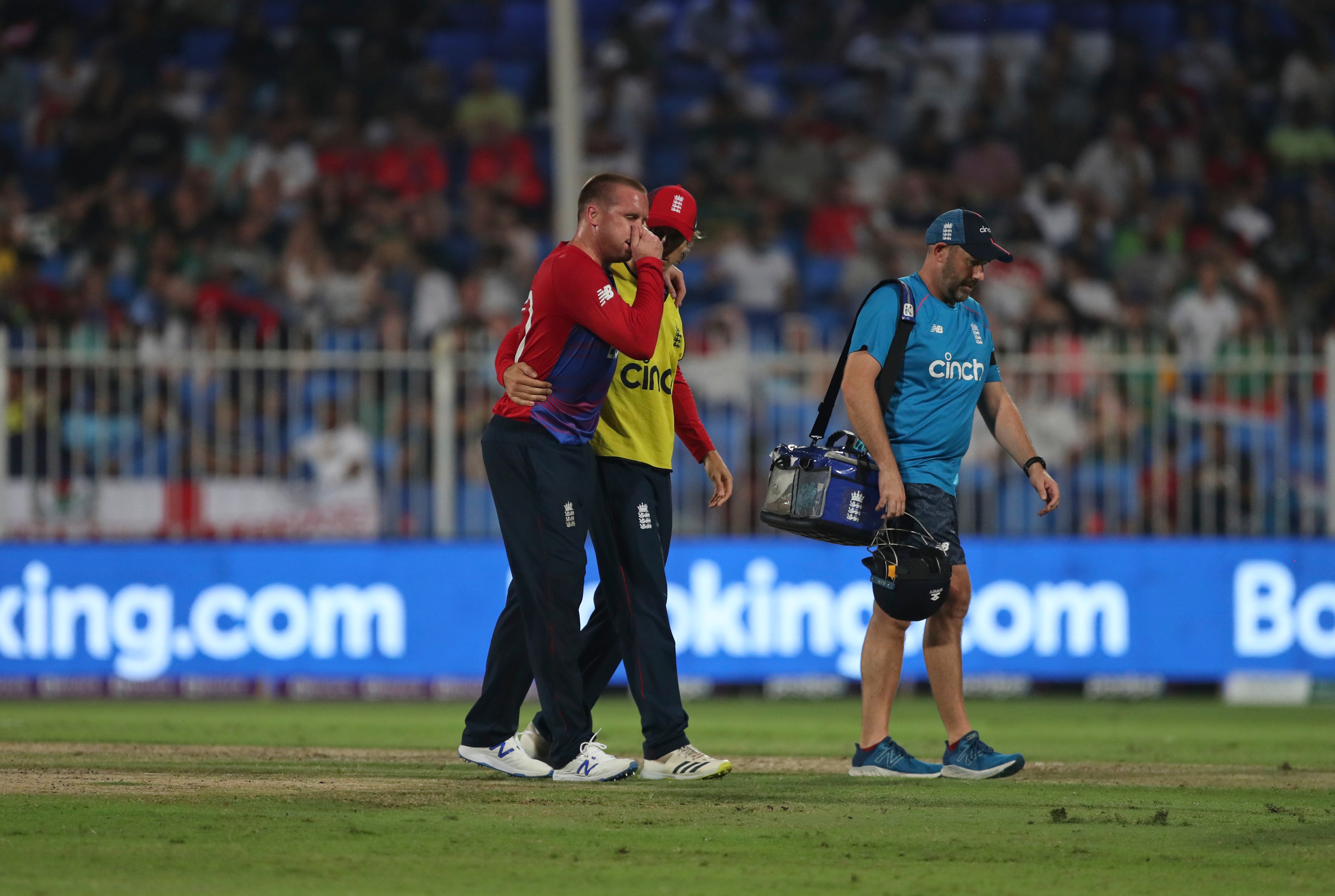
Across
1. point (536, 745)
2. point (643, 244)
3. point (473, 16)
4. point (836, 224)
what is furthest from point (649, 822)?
point (473, 16)

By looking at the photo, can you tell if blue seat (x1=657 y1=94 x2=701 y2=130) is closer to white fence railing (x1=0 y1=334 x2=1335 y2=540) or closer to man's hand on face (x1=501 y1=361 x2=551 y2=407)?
white fence railing (x1=0 y1=334 x2=1335 y2=540)

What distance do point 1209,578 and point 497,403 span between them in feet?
25.0

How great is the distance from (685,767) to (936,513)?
142cm

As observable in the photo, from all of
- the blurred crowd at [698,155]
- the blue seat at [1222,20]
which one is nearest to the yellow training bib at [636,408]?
the blurred crowd at [698,155]

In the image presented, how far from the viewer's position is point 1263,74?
19.7 metres

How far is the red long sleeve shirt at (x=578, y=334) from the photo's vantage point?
689 centimetres

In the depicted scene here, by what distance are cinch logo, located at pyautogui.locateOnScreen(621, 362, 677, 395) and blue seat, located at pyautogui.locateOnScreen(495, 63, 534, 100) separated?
13.2 m

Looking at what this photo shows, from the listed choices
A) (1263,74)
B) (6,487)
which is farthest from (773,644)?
(1263,74)

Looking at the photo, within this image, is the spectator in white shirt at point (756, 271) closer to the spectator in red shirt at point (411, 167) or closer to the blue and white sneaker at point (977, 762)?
the spectator in red shirt at point (411, 167)

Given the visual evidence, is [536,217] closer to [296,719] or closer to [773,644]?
[773,644]

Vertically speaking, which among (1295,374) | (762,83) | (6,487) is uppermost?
(762,83)

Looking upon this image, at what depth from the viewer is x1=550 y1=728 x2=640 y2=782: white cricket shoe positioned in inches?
283

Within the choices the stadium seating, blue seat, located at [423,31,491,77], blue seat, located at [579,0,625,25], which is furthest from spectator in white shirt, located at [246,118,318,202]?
the stadium seating

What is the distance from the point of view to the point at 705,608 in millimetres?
13391
